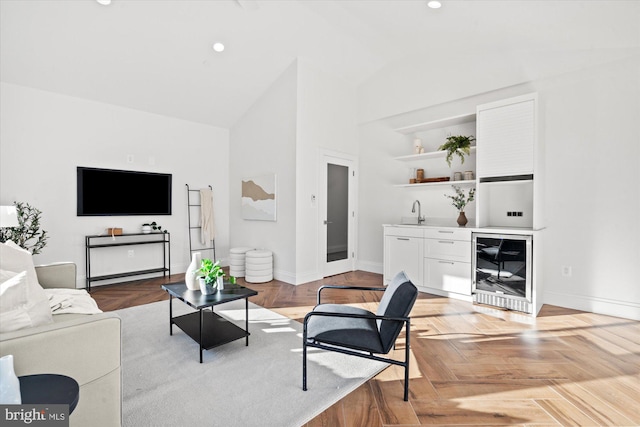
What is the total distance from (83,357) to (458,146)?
175 inches

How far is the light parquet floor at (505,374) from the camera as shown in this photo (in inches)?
73.9

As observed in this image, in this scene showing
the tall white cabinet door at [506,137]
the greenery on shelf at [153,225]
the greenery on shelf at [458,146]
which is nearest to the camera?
the tall white cabinet door at [506,137]

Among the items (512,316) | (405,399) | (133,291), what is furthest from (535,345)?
(133,291)

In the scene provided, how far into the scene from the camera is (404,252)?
15.4 feet

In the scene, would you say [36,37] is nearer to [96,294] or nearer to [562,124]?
[96,294]

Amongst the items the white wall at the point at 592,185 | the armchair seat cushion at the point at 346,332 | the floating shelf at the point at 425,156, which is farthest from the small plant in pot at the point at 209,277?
the white wall at the point at 592,185

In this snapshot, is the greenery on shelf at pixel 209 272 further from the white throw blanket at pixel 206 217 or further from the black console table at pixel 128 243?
the white throw blanket at pixel 206 217

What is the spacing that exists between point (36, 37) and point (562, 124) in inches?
244

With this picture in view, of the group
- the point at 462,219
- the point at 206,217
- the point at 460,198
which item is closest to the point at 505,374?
the point at 462,219

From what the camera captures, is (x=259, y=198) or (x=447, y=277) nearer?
(x=447, y=277)

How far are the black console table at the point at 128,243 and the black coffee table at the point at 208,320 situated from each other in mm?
2418

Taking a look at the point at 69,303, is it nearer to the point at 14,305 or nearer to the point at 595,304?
the point at 14,305

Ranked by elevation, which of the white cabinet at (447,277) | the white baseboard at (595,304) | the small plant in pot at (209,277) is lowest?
the white baseboard at (595,304)

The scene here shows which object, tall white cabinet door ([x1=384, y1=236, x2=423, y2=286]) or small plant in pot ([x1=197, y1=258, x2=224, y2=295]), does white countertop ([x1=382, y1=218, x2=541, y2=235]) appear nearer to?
tall white cabinet door ([x1=384, y1=236, x2=423, y2=286])
